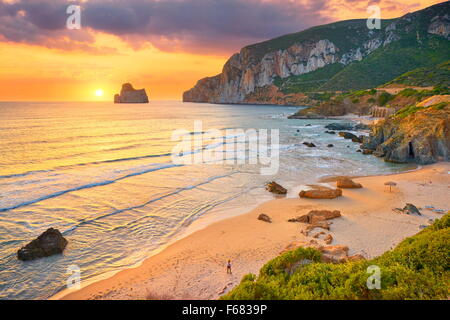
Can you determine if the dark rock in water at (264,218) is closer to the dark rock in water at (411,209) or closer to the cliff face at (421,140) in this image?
the dark rock in water at (411,209)

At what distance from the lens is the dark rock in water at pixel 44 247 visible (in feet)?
47.9

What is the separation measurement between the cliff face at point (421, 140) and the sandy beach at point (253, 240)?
1150cm

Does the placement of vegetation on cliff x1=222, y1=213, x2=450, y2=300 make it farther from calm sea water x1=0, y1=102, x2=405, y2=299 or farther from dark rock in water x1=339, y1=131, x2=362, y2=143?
dark rock in water x1=339, y1=131, x2=362, y2=143

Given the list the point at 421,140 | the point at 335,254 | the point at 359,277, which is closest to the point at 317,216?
the point at 335,254

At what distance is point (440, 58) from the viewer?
483ft

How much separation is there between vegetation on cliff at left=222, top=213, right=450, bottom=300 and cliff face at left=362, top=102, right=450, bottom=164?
30476 mm

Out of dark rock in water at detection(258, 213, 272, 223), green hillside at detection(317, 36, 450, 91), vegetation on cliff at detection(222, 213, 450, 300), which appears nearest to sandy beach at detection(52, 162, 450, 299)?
dark rock in water at detection(258, 213, 272, 223)

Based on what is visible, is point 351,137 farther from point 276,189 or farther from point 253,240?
point 253,240

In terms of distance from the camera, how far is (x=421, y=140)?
36531mm

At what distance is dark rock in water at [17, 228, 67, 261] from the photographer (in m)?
14.6

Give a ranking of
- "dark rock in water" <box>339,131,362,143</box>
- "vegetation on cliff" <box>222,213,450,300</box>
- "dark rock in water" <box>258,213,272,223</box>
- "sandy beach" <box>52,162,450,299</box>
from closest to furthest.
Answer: "vegetation on cliff" <box>222,213,450,300</box>, "sandy beach" <box>52,162,450,299</box>, "dark rock in water" <box>258,213,272,223</box>, "dark rock in water" <box>339,131,362,143</box>

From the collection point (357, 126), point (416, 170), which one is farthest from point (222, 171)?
point (357, 126)

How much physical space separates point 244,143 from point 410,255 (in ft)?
149
